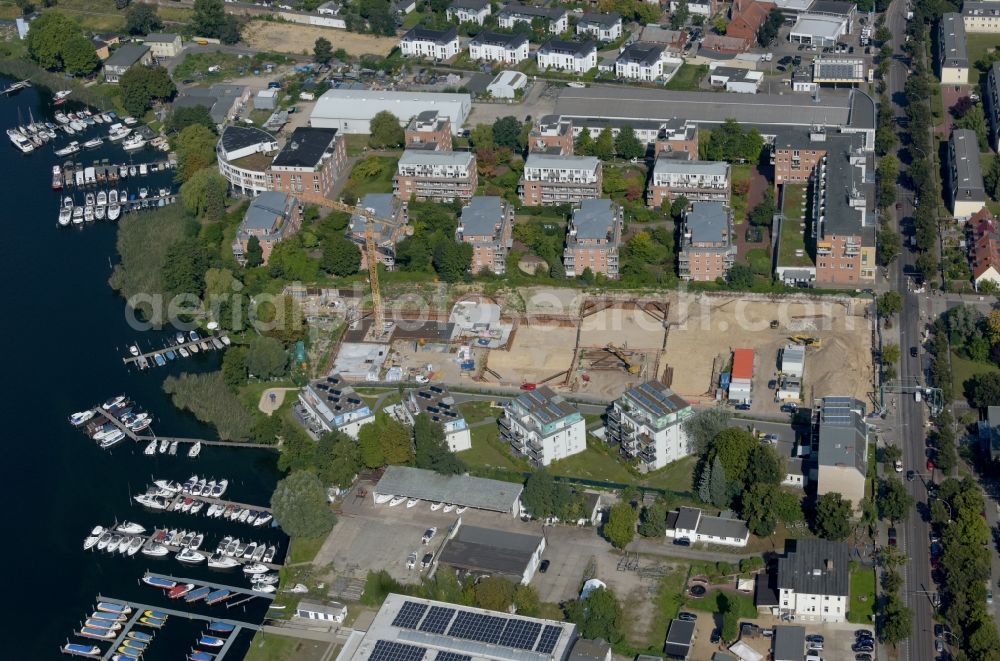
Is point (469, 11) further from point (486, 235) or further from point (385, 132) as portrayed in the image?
point (486, 235)

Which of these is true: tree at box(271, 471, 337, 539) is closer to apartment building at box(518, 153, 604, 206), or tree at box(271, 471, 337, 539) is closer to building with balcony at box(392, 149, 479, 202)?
building with balcony at box(392, 149, 479, 202)

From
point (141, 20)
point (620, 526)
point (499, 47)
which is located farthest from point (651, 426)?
point (141, 20)

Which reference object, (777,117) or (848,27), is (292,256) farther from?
(848,27)

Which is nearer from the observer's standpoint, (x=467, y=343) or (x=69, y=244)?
(x=467, y=343)

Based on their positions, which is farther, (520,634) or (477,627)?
(477,627)

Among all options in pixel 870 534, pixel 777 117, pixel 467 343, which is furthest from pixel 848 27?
pixel 870 534

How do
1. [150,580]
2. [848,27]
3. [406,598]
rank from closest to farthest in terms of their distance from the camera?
[406,598] < [150,580] < [848,27]

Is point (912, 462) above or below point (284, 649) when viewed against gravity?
above
